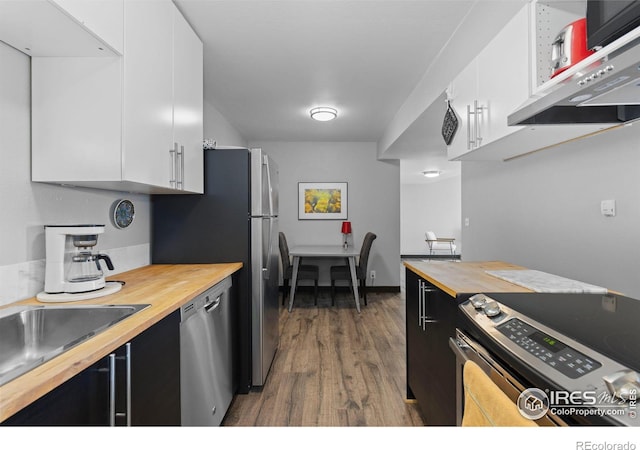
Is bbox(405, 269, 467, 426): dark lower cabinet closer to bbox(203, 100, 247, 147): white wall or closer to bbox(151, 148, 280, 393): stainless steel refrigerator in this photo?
bbox(151, 148, 280, 393): stainless steel refrigerator

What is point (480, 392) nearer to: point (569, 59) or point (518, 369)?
point (518, 369)

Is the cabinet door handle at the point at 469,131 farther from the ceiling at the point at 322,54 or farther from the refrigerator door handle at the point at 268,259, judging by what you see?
the refrigerator door handle at the point at 268,259

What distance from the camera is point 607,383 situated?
62 cm

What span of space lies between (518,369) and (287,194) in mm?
4869

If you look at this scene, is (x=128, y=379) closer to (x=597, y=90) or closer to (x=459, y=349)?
(x=459, y=349)

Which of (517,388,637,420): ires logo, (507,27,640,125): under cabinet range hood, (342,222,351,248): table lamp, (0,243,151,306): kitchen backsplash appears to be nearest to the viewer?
(517,388,637,420): ires logo

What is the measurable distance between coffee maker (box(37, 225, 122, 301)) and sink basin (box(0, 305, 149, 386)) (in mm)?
87

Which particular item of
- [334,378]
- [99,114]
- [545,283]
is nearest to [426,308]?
[545,283]

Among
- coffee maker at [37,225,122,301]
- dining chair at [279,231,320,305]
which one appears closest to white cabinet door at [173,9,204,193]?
coffee maker at [37,225,122,301]

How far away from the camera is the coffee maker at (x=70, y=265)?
4.41 ft

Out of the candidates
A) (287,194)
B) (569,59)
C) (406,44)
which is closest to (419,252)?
(287,194)

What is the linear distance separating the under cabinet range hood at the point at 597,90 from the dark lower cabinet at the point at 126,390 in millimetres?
1552

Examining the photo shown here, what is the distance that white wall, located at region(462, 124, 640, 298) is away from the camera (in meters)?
1.70

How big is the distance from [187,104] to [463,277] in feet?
6.20
